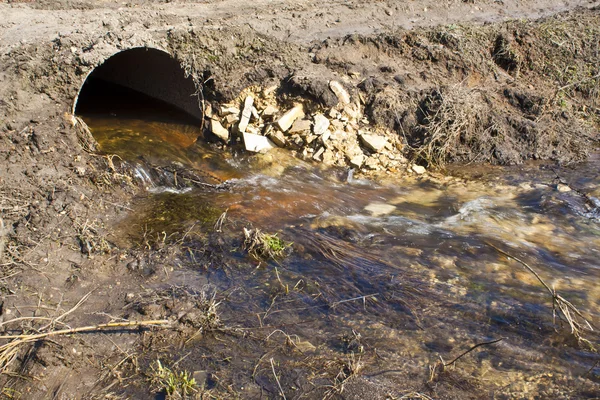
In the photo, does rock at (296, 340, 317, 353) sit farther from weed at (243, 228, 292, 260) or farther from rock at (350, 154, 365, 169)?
rock at (350, 154, 365, 169)

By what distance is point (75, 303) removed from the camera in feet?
15.1

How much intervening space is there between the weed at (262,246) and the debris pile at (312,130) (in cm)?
235

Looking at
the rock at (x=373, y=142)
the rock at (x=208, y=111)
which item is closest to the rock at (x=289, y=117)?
the rock at (x=373, y=142)

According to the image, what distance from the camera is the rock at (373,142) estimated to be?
24.5 ft

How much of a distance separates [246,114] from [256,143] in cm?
50

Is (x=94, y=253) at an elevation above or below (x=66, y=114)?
below

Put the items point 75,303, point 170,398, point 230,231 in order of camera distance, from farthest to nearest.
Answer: point 230,231 < point 75,303 < point 170,398

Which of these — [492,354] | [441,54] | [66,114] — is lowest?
[492,354]

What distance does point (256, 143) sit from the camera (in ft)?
24.5

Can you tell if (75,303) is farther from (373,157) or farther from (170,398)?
(373,157)

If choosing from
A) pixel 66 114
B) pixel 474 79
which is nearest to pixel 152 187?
pixel 66 114

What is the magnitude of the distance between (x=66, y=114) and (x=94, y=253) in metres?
2.31

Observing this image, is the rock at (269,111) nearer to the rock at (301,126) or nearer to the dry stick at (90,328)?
the rock at (301,126)

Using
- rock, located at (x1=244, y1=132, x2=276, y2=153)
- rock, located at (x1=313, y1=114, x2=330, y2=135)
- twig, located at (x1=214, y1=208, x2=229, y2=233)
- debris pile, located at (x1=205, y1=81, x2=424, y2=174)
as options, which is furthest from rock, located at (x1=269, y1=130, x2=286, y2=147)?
twig, located at (x1=214, y1=208, x2=229, y2=233)
